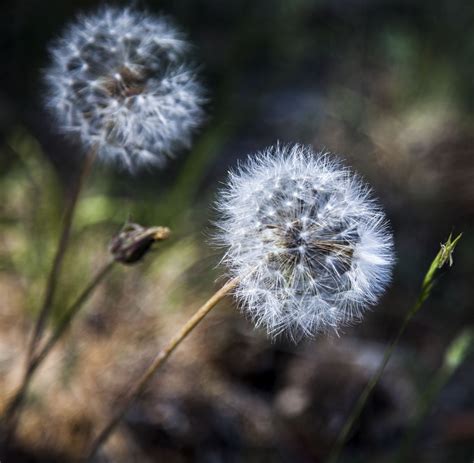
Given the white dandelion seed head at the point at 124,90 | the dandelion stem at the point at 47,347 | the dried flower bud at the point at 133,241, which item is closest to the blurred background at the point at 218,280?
the dried flower bud at the point at 133,241

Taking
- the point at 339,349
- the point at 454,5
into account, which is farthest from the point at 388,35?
the point at 339,349

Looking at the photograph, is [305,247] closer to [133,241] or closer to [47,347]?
[133,241]

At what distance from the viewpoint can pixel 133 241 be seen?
2.07 m

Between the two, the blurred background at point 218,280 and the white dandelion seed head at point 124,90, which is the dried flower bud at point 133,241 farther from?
the white dandelion seed head at point 124,90

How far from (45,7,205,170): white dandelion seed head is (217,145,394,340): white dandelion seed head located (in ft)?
2.03

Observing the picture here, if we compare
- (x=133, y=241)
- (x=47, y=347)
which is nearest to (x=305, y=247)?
(x=133, y=241)

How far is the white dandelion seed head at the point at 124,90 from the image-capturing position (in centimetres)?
235

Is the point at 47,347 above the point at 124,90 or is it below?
below

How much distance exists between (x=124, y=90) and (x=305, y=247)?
1.00 meters

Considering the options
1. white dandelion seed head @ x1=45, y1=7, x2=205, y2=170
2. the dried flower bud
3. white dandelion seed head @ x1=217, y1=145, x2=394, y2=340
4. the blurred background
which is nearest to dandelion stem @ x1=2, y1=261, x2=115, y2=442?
the dried flower bud

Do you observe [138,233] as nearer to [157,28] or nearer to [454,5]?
[157,28]

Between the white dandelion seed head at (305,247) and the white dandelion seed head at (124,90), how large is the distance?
619 mm

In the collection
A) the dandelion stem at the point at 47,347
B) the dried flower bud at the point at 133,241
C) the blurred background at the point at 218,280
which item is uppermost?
the dried flower bud at the point at 133,241

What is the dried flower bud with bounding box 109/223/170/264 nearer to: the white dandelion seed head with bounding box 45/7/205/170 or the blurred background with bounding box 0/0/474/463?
the blurred background with bounding box 0/0/474/463
